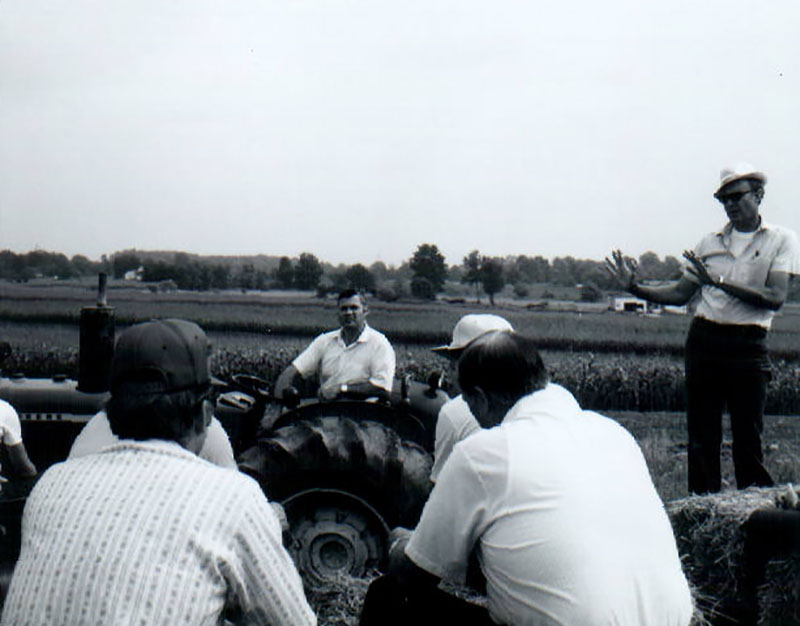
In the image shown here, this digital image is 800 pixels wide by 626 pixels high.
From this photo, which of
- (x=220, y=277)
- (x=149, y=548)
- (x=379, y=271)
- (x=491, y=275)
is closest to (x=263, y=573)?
(x=149, y=548)

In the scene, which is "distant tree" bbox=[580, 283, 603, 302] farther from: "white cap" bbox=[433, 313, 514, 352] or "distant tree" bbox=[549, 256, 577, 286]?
"white cap" bbox=[433, 313, 514, 352]

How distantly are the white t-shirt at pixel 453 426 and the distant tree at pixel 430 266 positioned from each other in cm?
877

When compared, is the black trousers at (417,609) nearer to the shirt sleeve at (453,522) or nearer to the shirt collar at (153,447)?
the shirt sleeve at (453,522)

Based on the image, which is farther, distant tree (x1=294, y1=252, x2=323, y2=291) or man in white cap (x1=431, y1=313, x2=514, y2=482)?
distant tree (x1=294, y1=252, x2=323, y2=291)

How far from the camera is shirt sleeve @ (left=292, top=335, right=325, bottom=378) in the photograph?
6.07 meters

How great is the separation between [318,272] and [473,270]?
2.53 meters

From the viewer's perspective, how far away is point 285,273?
39.2ft

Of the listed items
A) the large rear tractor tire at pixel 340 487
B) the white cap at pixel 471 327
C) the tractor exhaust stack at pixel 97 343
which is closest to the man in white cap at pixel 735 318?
the white cap at pixel 471 327

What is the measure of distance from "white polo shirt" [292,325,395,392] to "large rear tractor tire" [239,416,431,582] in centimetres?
183

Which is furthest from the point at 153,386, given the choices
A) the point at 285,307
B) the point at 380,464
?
the point at 285,307

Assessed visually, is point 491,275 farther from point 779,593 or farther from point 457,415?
point 457,415

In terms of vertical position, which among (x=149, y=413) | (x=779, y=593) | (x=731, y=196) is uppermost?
(x=731, y=196)

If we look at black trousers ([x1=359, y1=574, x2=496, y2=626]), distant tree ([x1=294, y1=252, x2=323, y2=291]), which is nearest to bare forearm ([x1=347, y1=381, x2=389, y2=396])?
black trousers ([x1=359, y1=574, x2=496, y2=626])

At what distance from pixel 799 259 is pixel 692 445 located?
1.14 meters
